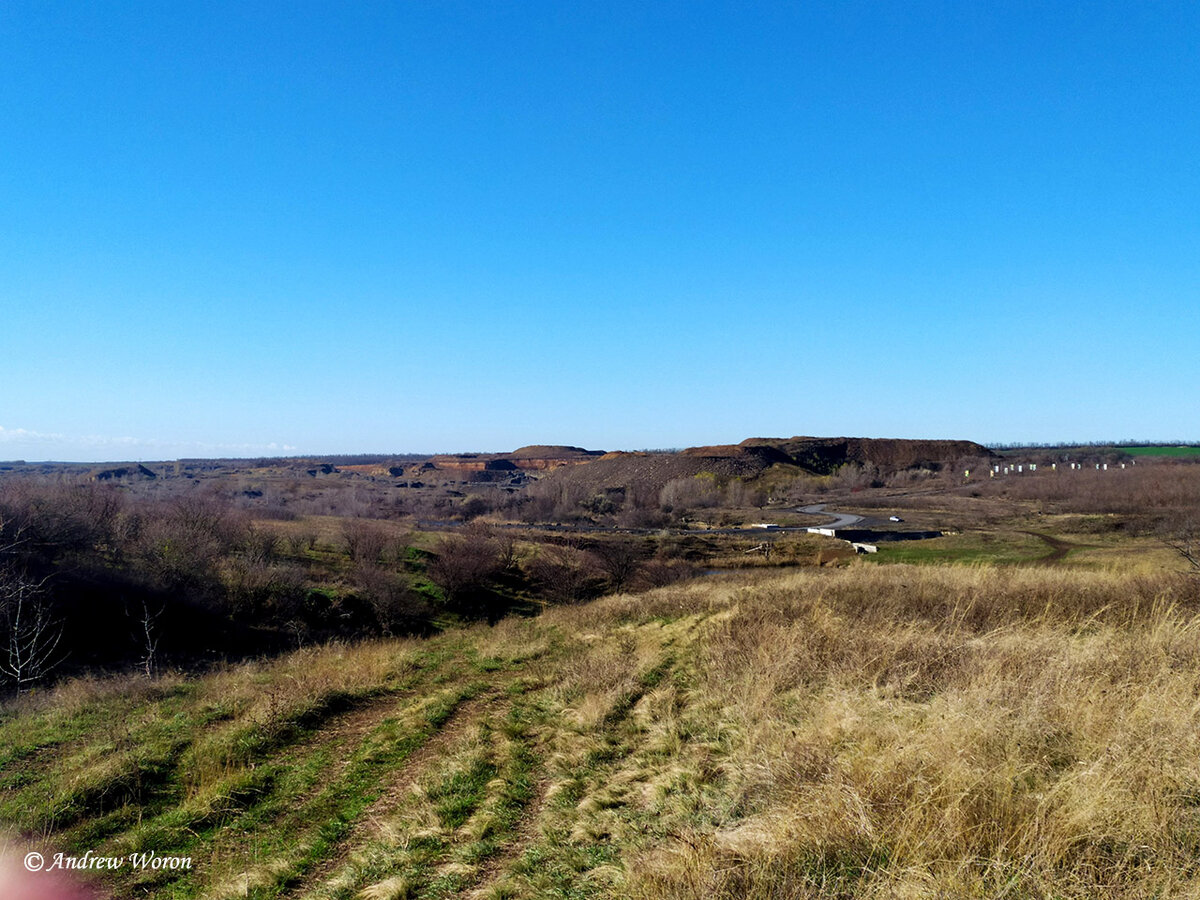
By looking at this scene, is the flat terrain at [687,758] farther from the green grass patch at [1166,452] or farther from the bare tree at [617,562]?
the green grass patch at [1166,452]

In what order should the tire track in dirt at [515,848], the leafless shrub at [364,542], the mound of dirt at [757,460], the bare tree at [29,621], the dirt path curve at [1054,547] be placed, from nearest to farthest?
1. the tire track in dirt at [515,848]
2. the bare tree at [29,621]
3. the dirt path curve at [1054,547]
4. the leafless shrub at [364,542]
5. the mound of dirt at [757,460]

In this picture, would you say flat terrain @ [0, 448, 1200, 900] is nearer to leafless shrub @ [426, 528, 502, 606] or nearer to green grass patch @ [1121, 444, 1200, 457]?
leafless shrub @ [426, 528, 502, 606]

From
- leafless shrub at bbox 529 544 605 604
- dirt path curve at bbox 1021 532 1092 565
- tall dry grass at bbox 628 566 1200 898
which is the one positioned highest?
Answer: tall dry grass at bbox 628 566 1200 898

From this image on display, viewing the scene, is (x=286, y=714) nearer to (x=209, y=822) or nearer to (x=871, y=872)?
(x=209, y=822)

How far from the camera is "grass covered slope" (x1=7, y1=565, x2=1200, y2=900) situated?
4098mm

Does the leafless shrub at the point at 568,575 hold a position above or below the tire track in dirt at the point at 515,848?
below

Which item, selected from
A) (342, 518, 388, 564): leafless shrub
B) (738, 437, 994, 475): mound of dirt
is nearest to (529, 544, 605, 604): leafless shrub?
(342, 518, 388, 564): leafless shrub

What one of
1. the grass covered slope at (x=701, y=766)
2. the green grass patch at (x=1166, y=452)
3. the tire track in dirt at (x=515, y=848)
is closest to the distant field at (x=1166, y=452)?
the green grass patch at (x=1166, y=452)

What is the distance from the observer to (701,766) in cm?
668

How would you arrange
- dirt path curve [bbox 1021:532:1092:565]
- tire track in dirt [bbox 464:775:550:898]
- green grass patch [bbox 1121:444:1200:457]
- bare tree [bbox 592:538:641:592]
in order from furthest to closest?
green grass patch [bbox 1121:444:1200:457], bare tree [bbox 592:538:641:592], dirt path curve [bbox 1021:532:1092:565], tire track in dirt [bbox 464:775:550:898]

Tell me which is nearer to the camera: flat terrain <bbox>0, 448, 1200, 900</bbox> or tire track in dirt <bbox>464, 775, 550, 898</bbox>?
flat terrain <bbox>0, 448, 1200, 900</bbox>

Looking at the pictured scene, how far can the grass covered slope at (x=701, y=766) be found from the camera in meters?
4.10

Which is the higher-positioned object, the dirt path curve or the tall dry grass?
the tall dry grass

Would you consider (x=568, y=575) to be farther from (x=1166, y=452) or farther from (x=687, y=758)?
(x=1166, y=452)
